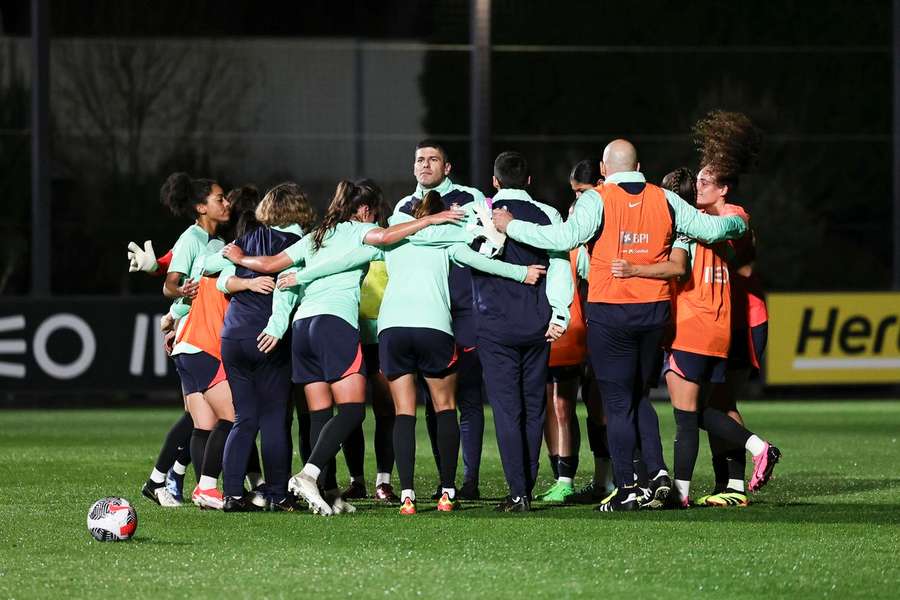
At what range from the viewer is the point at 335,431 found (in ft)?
31.4

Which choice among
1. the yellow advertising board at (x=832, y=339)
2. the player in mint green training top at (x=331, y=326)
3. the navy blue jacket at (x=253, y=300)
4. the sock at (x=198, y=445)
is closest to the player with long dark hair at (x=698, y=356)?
the player in mint green training top at (x=331, y=326)

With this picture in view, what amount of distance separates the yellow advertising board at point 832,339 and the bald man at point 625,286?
42.8 feet

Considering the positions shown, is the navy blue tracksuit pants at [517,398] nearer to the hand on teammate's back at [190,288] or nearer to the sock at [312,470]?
the sock at [312,470]

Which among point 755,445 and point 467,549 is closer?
point 467,549

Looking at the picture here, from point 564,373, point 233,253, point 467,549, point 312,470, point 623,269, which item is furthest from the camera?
point 564,373

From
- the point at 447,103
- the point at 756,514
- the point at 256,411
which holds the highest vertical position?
the point at 447,103

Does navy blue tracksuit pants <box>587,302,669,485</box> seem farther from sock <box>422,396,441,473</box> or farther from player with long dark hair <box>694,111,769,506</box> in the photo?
sock <box>422,396,441,473</box>

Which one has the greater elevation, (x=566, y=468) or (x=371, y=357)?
(x=371, y=357)

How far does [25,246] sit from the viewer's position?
24.8 meters

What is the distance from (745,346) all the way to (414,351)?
7.19 ft

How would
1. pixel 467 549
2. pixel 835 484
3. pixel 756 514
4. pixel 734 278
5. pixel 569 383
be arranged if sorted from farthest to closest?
pixel 835 484, pixel 569 383, pixel 734 278, pixel 756 514, pixel 467 549

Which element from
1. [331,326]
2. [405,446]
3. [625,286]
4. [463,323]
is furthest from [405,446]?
[625,286]

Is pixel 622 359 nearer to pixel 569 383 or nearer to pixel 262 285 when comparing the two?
pixel 569 383

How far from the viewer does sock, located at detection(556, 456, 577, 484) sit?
10.7 metres
